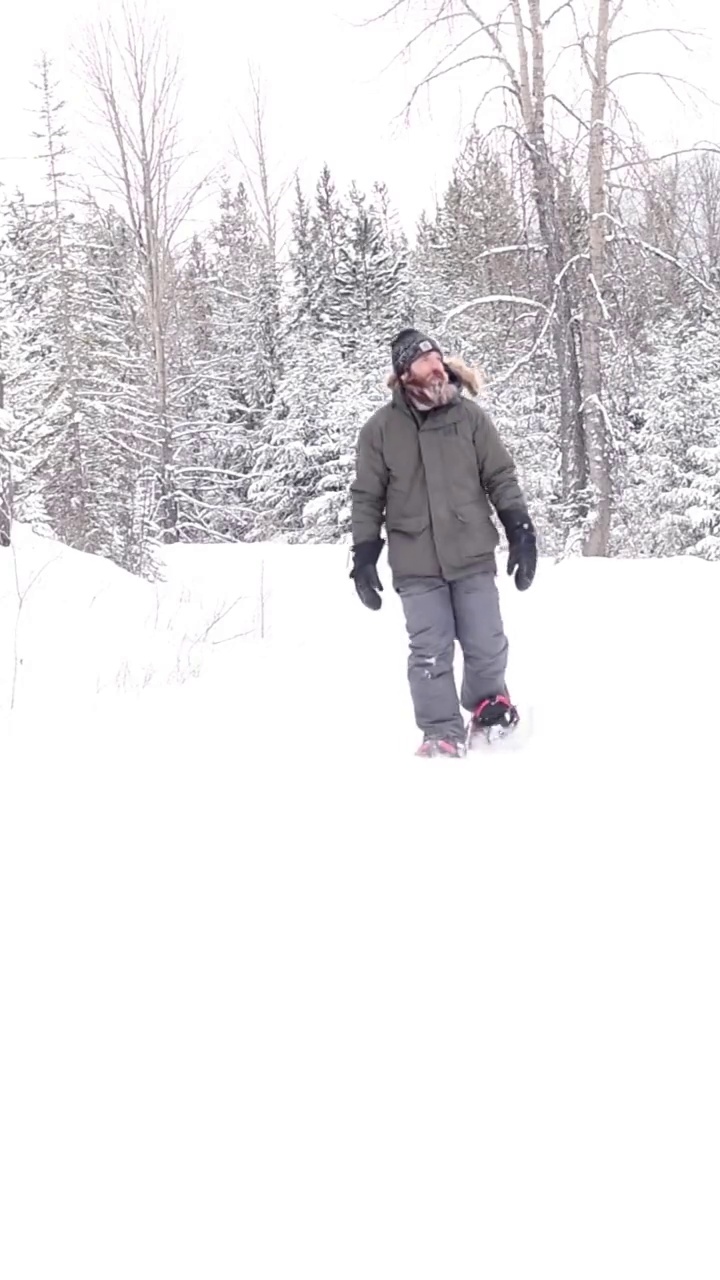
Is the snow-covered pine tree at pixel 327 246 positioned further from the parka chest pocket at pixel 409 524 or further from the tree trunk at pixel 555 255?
the parka chest pocket at pixel 409 524

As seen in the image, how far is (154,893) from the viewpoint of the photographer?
2.47 meters

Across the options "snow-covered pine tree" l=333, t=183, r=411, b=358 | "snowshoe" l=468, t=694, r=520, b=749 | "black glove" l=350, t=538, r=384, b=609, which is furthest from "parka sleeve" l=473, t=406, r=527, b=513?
"snow-covered pine tree" l=333, t=183, r=411, b=358

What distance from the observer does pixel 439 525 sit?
3930 mm

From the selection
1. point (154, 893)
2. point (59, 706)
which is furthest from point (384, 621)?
point (154, 893)

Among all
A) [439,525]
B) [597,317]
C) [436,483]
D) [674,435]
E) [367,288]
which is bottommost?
[439,525]

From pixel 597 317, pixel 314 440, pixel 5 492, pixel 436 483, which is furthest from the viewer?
pixel 314 440

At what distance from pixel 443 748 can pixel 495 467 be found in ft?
3.72

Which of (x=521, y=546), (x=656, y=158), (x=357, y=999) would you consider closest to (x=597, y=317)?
(x=656, y=158)

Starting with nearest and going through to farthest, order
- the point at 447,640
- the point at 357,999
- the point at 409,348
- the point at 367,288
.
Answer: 1. the point at 357,999
2. the point at 409,348
3. the point at 447,640
4. the point at 367,288

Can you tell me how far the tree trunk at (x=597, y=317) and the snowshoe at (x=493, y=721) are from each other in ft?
28.0

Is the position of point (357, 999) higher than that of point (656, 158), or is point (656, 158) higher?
point (656, 158)

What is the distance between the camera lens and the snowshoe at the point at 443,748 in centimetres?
385

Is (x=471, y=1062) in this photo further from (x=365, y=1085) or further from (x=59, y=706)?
(x=59, y=706)

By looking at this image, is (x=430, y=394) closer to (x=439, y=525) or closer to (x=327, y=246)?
(x=439, y=525)
